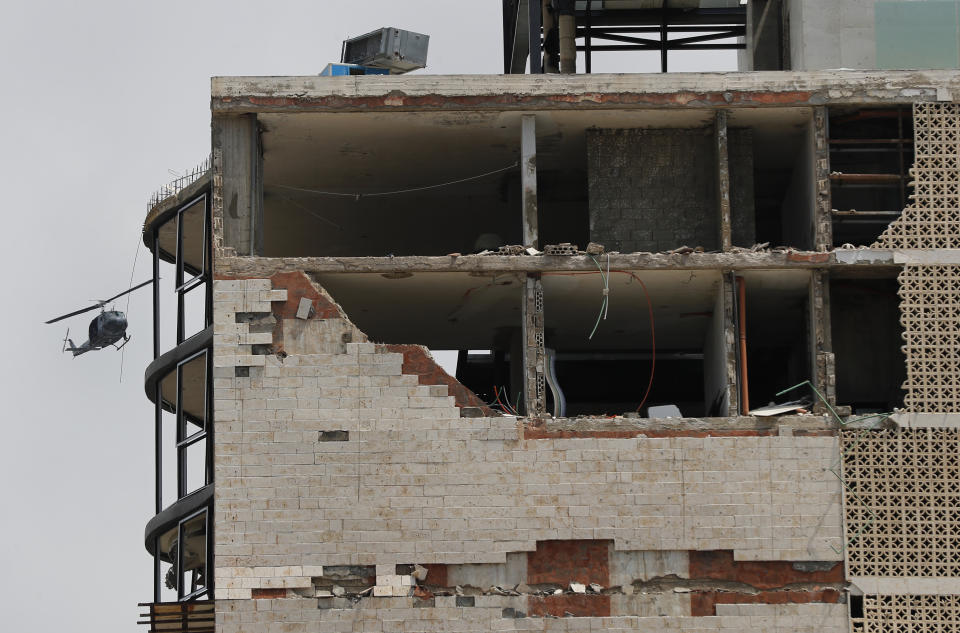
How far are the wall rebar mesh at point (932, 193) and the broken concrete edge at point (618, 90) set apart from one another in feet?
1.48

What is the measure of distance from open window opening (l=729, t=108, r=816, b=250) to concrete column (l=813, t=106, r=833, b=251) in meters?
0.11

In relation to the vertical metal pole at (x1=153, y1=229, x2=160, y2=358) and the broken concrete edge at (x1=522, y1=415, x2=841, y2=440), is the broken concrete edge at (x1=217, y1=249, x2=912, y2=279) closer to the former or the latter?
the broken concrete edge at (x1=522, y1=415, x2=841, y2=440)

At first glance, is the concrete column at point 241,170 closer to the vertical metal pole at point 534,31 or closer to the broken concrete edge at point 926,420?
the vertical metal pole at point 534,31

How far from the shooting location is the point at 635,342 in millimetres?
29875

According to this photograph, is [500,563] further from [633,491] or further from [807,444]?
[807,444]

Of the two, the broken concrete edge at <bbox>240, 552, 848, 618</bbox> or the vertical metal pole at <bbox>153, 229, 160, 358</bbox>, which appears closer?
the broken concrete edge at <bbox>240, 552, 848, 618</bbox>

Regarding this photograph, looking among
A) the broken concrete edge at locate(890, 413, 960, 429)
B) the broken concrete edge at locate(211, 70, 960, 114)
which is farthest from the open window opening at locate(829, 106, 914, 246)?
the broken concrete edge at locate(890, 413, 960, 429)

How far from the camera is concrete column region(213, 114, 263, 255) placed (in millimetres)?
25094

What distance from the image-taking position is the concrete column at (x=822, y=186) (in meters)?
24.8

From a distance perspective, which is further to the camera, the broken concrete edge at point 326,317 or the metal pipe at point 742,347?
the metal pipe at point 742,347

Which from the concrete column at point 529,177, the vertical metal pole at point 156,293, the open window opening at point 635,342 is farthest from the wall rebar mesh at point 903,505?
the vertical metal pole at point 156,293

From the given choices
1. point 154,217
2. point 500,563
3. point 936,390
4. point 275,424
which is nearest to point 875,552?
point 936,390

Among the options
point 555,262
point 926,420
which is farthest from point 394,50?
point 926,420

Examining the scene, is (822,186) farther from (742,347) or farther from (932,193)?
(742,347)
